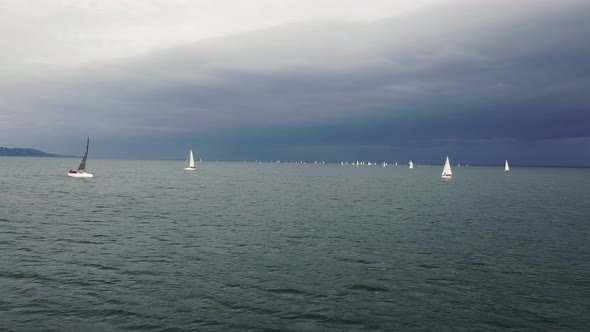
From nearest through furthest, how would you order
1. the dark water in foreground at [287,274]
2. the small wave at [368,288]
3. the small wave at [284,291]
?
1. the dark water in foreground at [287,274]
2. the small wave at [284,291]
3. the small wave at [368,288]

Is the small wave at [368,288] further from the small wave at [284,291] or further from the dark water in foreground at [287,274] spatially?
the small wave at [284,291]

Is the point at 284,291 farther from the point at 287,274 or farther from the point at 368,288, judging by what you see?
the point at 368,288

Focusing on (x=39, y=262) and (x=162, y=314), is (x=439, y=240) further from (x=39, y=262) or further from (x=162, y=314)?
A: (x=39, y=262)

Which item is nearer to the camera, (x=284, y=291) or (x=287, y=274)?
Result: (x=284, y=291)

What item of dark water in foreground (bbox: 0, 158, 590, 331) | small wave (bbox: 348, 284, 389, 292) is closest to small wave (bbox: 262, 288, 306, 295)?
dark water in foreground (bbox: 0, 158, 590, 331)

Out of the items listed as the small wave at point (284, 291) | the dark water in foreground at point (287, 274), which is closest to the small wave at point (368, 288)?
the dark water in foreground at point (287, 274)

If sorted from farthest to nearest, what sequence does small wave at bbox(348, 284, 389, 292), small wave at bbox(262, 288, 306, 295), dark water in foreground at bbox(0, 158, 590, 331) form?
1. small wave at bbox(348, 284, 389, 292)
2. small wave at bbox(262, 288, 306, 295)
3. dark water in foreground at bbox(0, 158, 590, 331)

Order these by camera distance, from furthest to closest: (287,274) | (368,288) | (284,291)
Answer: (287,274) → (368,288) → (284,291)

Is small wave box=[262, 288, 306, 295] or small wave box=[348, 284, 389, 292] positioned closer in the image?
small wave box=[262, 288, 306, 295]

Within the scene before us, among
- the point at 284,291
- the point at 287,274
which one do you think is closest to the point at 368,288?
the point at 284,291

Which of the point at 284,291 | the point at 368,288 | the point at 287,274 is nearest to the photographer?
the point at 284,291

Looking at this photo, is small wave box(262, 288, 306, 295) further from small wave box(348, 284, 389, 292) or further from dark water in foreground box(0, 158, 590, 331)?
small wave box(348, 284, 389, 292)

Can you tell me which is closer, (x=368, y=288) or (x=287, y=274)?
(x=368, y=288)

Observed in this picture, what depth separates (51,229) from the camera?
134 feet
